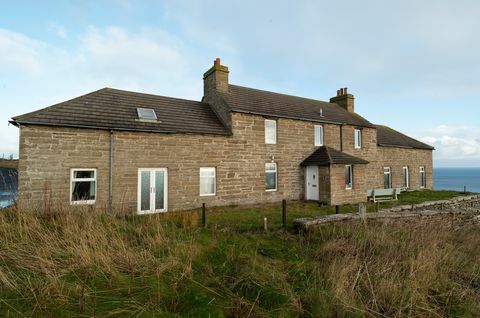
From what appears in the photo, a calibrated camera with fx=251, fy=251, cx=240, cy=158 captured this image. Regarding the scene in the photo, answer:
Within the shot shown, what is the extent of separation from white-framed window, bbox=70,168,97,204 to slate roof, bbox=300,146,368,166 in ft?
39.7

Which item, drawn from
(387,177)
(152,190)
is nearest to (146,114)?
(152,190)

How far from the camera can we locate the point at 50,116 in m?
10.4

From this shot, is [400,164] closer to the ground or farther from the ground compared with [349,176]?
farther from the ground

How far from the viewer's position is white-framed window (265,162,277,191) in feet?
51.8

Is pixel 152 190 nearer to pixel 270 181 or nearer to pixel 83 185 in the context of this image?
pixel 83 185

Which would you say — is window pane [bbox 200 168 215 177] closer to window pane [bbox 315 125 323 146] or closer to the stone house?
the stone house

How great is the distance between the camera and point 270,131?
53.0ft

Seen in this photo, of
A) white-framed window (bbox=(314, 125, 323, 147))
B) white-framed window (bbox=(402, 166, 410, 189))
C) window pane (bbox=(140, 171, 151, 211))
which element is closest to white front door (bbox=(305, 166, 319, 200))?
white-framed window (bbox=(314, 125, 323, 147))

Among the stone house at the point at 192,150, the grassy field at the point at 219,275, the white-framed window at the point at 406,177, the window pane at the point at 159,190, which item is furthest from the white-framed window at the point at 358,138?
the window pane at the point at 159,190

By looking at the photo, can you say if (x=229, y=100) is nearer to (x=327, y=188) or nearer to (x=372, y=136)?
(x=327, y=188)

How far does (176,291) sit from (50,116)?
10191mm

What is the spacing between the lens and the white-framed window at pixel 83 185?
10641mm

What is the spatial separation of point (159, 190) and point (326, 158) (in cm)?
1011

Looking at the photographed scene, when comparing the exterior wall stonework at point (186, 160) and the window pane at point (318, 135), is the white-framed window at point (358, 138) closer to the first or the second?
the exterior wall stonework at point (186, 160)
